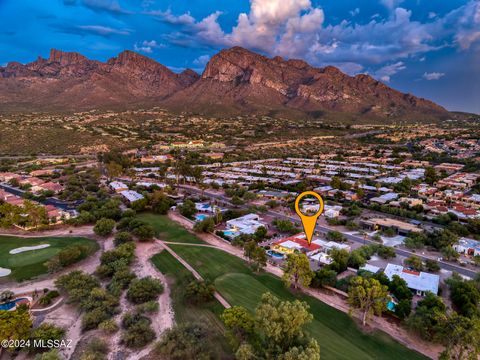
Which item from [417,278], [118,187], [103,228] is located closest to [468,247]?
[417,278]

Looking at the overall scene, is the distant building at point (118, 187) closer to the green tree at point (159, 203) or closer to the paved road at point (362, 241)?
the green tree at point (159, 203)

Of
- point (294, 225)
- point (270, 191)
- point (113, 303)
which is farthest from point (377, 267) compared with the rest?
point (270, 191)

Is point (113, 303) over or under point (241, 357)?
under

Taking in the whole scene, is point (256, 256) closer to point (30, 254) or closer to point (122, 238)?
point (122, 238)

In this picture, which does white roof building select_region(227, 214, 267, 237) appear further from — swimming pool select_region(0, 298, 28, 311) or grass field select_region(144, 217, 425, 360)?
swimming pool select_region(0, 298, 28, 311)

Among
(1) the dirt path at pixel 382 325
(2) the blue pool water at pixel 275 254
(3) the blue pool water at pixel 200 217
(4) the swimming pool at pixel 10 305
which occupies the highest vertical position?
(3) the blue pool water at pixel 200 217

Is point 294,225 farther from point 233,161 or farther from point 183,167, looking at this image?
point 233,161

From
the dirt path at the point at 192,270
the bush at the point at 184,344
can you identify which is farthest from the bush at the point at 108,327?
the dirt path at the point at 192,270
